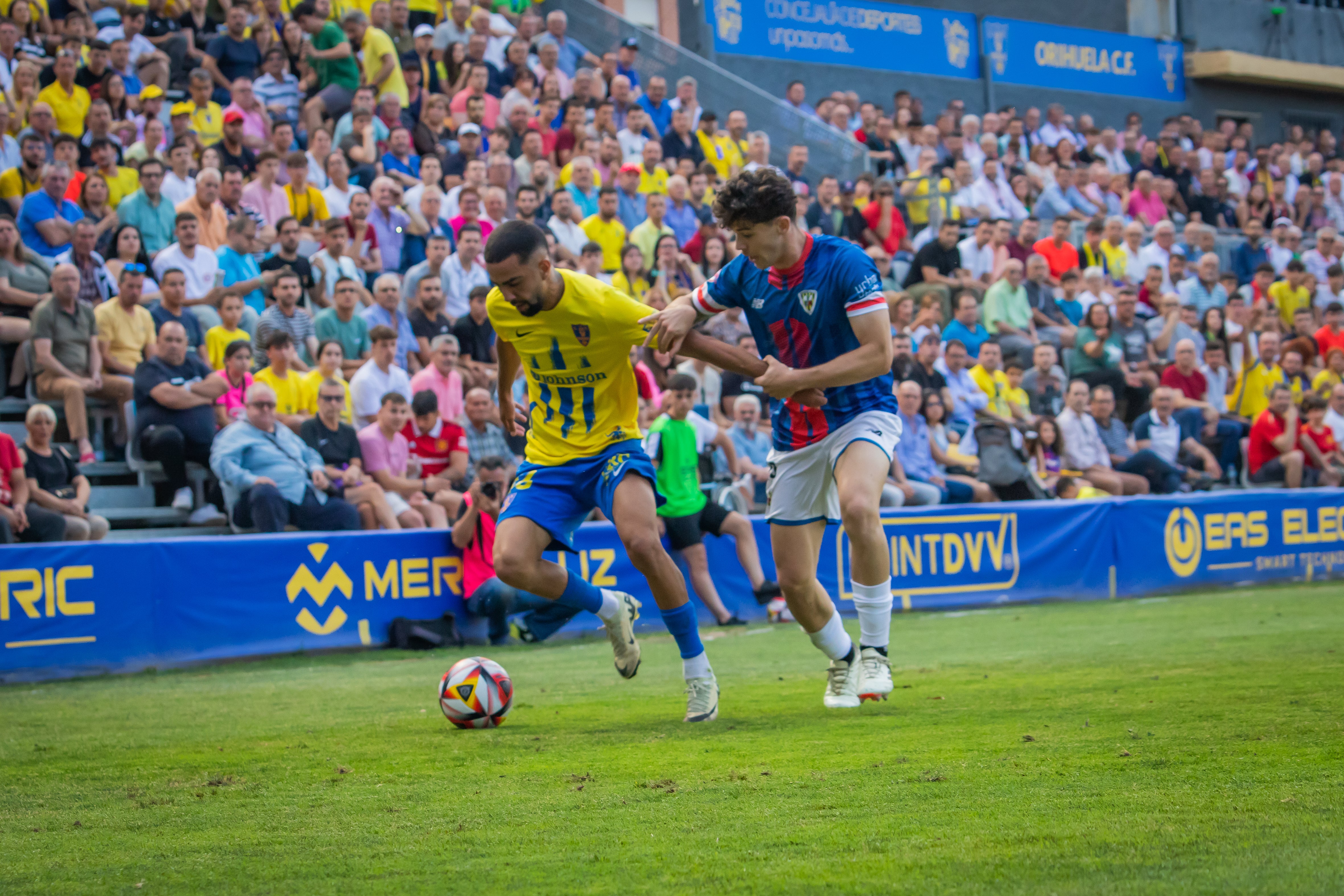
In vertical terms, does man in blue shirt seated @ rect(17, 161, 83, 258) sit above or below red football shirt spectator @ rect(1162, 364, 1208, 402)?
above

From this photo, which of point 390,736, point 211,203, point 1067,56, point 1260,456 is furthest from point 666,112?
point 390,736

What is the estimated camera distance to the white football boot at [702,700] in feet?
20.4

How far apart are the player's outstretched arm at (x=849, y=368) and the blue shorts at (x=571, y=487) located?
35.0 inches

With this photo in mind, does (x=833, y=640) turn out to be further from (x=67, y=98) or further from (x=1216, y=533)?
(x=67, y=98)

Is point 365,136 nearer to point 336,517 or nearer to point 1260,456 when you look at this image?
point 336,517

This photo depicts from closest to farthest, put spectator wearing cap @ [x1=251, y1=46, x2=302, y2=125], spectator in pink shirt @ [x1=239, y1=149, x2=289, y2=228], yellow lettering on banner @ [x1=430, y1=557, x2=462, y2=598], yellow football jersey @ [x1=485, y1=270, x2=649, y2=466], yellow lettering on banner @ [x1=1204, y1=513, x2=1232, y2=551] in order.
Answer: yellow football jersey @ [x1=485, y1=270, x2=649, y2=466] < yellow lettering on banner @ [x1=430, y1=557, x2=462, y2=598] < spectator in pink shirt @ [x1=239, y1=149, x2=289, y2=228] < yellow lettering on banner @ [x1=1204, y1=513, x2=1232, y2=551] < spectator wearing cap @ [x1=251, y1=46, x2=302, y2=125]

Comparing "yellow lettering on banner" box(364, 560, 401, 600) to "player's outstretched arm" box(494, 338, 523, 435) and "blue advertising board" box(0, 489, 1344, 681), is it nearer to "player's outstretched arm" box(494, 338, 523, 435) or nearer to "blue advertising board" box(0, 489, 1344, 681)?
"blue advertising board" box(0, 489, 1344, 681)

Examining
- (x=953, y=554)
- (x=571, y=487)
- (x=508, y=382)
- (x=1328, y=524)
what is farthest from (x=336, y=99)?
(x=1328, y=524)

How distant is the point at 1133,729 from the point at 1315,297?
19.0 meters

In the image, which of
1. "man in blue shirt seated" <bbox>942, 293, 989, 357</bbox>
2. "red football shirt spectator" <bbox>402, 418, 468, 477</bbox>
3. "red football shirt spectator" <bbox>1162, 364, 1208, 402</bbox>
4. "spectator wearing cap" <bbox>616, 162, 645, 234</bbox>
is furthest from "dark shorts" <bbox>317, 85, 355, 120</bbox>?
"red football shirt spectator" <bbox>1162, 364, 1208, 402</bbox>

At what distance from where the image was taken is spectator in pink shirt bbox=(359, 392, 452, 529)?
1201cm

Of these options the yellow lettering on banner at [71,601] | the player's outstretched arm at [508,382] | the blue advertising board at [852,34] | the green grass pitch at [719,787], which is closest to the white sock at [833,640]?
the green grass pitch at [719,787]

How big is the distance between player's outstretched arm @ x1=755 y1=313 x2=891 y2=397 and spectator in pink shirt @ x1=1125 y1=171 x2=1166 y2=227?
1804cm

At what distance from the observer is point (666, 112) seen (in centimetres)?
1941
